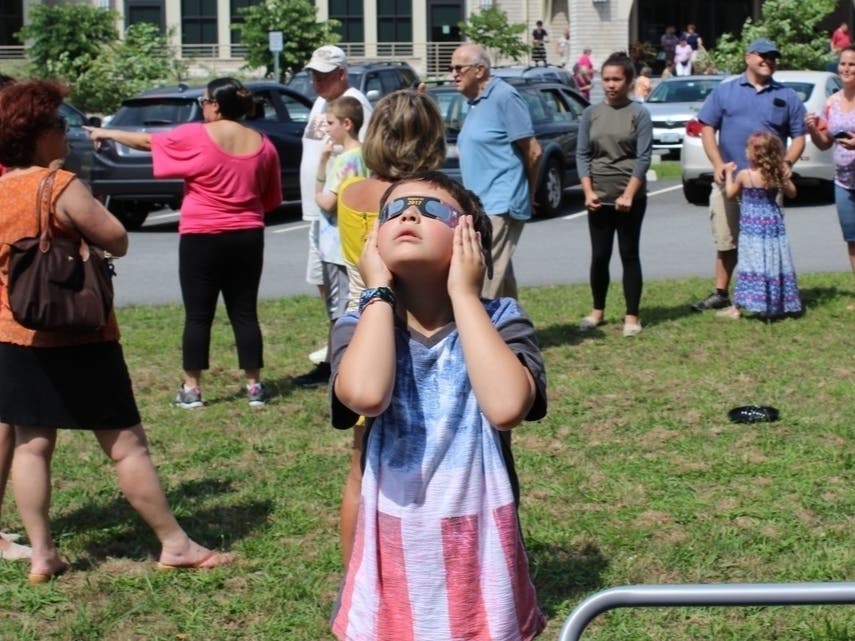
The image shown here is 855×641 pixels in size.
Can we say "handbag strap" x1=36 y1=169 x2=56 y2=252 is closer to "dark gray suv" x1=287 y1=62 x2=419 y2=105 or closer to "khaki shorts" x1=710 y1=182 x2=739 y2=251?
"khaki shorts" x1=710 y1=182 x2=739 y2=251

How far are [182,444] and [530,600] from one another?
4150mm

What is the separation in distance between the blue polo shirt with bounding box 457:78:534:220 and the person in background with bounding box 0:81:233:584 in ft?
12.4

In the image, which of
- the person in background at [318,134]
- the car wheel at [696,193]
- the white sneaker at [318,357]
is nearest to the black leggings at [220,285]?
the person in background at [318,134]

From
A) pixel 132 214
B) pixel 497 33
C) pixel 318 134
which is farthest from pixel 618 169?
pixel 497 33

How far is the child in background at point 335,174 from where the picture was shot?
6852mm

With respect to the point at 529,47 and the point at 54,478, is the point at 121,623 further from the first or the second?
the point at 529,47

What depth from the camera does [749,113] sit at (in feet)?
32.2

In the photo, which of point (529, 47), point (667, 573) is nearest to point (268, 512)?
point (667, 573)

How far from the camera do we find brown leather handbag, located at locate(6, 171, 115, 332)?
4.78 m

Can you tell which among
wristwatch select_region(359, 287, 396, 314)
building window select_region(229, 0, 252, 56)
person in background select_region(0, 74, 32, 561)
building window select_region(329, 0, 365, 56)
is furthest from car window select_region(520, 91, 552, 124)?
building window select_region(229, 0, 252, 56)

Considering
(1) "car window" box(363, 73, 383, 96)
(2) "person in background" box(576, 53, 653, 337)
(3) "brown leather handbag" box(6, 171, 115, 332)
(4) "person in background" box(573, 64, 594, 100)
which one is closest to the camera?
(3) "brown leather handbag" box(6, 171, 115, 332)

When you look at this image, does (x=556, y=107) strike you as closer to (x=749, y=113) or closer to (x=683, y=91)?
(x=683, y=91)

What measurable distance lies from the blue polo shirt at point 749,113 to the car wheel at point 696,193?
8760 mm

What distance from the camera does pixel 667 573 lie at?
518cm
